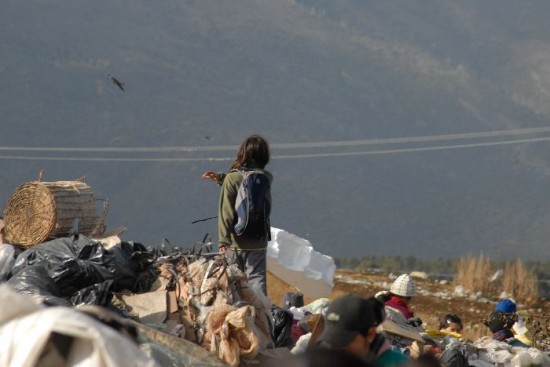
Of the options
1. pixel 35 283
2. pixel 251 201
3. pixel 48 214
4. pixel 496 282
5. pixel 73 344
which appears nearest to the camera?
pixel 73 344

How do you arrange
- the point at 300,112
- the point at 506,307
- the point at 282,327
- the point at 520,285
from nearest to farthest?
the point at 282,327 < the point at 506,307 < the point at 520,285 < the point at 300,112

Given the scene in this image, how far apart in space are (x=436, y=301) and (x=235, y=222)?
11171mm

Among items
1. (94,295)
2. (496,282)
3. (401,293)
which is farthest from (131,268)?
(496,282)

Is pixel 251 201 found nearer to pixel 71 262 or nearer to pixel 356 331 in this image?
pixel 71 262

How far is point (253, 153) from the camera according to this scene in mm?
8852

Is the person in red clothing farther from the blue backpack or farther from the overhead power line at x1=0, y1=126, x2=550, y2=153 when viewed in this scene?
the overhead power line at x1=0, y1=126, x2=550, y2=153

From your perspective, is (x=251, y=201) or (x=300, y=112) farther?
(x=300, y=112)

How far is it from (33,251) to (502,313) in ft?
15.0

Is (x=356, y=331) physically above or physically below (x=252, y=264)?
above

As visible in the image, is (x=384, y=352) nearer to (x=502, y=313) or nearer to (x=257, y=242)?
(x=257, y=242)

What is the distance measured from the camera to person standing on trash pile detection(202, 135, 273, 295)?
885cm

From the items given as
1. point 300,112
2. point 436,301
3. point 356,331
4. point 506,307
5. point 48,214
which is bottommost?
point 436,301

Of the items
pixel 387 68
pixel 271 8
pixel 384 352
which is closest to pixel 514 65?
pixel 387 68

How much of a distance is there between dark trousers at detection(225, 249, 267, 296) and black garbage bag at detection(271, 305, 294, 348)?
0.30m
